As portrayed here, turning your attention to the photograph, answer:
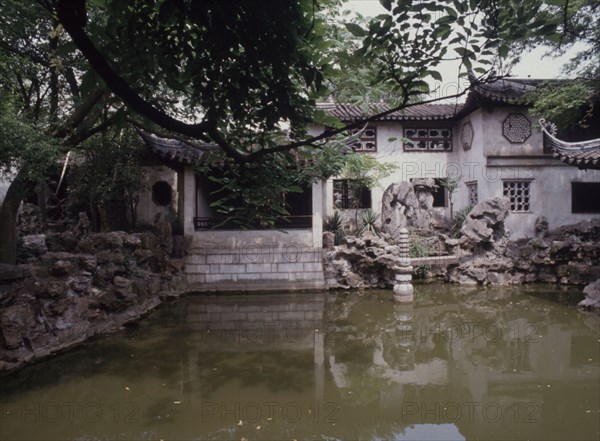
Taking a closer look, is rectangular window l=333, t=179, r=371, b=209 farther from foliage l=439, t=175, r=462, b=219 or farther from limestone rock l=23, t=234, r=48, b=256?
limestone rock l=23, t=234, r=48, b=256

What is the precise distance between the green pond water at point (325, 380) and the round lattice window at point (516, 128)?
6.80 metres

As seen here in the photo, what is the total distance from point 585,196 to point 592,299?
20.7ft

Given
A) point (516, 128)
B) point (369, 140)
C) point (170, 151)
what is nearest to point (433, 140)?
point (369, 140)

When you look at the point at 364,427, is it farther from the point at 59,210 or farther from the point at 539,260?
the point at 59,210

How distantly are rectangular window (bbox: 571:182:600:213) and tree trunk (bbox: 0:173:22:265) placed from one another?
14373mm

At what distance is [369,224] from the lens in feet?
41.4

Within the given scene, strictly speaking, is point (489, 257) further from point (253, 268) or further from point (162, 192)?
point (162, 192)

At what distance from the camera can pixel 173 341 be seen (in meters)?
6.57

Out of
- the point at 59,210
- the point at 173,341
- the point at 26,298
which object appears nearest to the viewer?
the point at 26,298

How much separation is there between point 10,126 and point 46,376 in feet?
11.1

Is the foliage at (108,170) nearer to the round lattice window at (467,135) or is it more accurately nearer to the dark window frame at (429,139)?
the dark window frame at (429,139)

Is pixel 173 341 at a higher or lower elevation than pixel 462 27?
lower

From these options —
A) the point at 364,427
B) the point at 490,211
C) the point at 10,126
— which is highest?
the point at 10,126

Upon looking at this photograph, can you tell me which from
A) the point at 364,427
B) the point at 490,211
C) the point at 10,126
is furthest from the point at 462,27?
the point at 490,211
